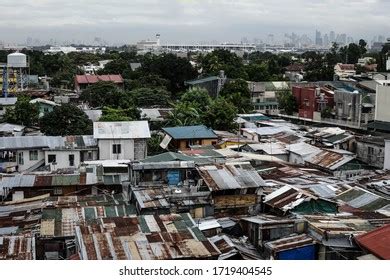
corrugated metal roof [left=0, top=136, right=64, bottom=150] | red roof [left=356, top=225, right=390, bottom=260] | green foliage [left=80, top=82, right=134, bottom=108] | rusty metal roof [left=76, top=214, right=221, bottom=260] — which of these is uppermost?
green foliage [left=80, top=82, right=134, bottom=108]

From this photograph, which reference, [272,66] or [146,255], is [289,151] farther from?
[272,66]

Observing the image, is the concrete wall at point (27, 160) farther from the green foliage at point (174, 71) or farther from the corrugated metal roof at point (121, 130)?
the green foliage at point (174, 71)

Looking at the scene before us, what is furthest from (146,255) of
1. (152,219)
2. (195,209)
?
(195,209)

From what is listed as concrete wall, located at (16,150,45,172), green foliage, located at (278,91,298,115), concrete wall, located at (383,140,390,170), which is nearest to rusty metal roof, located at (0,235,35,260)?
concrete wall, located at (16,150,45,172)

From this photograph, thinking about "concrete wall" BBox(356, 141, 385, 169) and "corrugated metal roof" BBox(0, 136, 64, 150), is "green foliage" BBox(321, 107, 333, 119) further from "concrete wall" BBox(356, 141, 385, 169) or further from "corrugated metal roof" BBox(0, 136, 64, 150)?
"corrugated metal roof" BBox(0, 136, 64, 150)

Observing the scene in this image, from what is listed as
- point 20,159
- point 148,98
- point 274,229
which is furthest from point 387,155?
point 148,98

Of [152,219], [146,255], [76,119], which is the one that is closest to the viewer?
[146,255]
